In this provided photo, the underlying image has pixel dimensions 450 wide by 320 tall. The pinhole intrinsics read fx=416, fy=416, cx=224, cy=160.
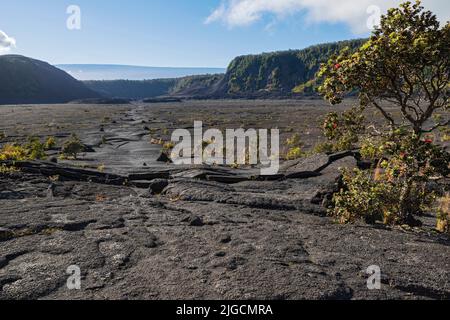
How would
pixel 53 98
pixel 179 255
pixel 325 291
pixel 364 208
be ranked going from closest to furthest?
pixel 325 291
pixel 179 255
pixel 364 208
pixel 53 98

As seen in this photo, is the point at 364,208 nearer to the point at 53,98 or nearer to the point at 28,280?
the point at 28,280

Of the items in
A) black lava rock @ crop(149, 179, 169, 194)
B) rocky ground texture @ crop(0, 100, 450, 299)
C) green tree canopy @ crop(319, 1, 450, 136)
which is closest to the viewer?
rocky ground texture @ crop(0, 100, 450, 299)

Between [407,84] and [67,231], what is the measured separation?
1032 cm

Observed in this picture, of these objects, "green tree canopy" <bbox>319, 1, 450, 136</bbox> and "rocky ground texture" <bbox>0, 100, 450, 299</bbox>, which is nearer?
"rocky ground texture" <bbox>0, 100, 450, 299</bbox>

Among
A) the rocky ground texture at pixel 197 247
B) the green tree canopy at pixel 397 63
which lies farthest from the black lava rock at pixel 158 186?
the green tree canopy at pixel 397 63

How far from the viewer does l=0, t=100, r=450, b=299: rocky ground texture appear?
23.8ft

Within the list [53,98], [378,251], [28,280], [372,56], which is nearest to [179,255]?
[28,280]

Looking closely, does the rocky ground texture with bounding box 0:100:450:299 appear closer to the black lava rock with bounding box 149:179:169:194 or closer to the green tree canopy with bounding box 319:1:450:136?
the black lava rock with bounding box 149:179:169:194

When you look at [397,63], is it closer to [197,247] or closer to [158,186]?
[197,247]

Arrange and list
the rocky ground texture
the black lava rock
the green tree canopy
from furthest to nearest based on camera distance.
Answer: the black lava rock, the green tree canopy, the rocky ground texture

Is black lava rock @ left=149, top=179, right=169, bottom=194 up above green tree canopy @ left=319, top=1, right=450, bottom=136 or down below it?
below

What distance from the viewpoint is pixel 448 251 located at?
30.6 ft

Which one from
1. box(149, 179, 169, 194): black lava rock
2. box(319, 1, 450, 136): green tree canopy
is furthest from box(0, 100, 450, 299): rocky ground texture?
→ box(319, 1, 450, 136): green tree canopy

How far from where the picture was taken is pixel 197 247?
9.36m
